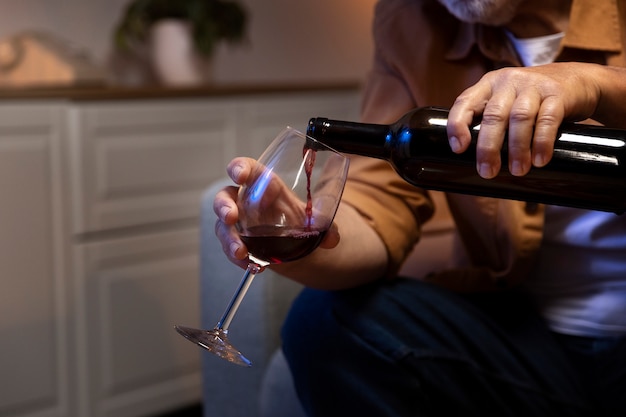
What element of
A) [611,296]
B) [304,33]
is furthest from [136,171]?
[611,296]

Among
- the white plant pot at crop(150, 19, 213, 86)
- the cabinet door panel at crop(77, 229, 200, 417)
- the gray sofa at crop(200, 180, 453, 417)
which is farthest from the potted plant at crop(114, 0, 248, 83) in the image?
the gray sofa at crop(200, 180, 453, 417)

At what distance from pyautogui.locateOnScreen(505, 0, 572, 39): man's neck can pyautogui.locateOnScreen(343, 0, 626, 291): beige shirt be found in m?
0.01

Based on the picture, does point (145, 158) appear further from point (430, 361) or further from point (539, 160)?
point (539, 160)

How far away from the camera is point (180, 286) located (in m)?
2.14

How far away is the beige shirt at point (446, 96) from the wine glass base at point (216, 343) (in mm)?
295

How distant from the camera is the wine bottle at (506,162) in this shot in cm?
62

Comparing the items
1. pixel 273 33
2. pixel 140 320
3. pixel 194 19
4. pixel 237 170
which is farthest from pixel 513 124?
pixel 273 33

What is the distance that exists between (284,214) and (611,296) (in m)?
0.47

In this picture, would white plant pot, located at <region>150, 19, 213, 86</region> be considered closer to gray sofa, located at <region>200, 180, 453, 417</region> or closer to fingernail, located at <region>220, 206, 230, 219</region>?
gray sofa, located at <region>200, 180, 453, 417</region>

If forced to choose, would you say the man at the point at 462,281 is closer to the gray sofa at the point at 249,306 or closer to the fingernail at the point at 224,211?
the fingernail at the point at 224,211

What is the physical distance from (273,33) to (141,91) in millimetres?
925

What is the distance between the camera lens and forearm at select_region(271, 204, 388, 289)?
0.91 m

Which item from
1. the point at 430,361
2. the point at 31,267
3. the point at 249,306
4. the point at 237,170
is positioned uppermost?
the point at 237,170

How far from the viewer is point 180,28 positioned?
2299 mm
